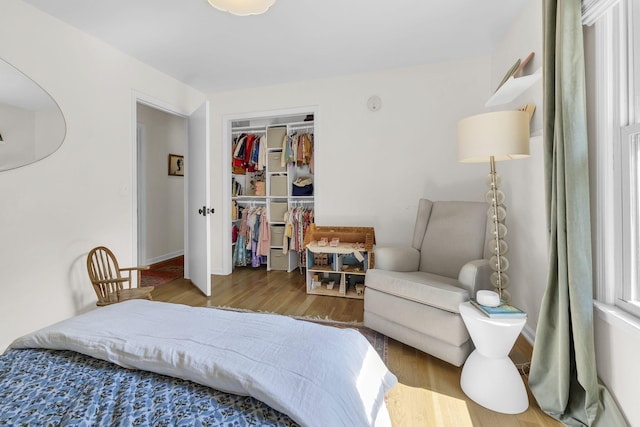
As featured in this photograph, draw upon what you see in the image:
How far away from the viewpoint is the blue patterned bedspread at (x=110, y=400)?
26.0 inches

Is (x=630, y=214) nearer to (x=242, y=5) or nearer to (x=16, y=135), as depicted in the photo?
(x=242, y=5)

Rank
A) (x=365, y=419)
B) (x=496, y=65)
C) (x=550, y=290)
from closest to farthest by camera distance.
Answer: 1. (x=365, y=419)
2. (x=550, y=290)
3. (x=496, y=65)

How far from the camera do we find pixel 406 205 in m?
3.07

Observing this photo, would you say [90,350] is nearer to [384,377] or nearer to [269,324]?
[269,324]

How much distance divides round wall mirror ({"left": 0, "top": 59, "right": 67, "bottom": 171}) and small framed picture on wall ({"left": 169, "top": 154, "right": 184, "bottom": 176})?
245 cm

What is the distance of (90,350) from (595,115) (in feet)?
7.14

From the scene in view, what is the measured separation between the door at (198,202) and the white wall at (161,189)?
1171 millimetres

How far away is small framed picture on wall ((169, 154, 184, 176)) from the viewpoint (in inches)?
181

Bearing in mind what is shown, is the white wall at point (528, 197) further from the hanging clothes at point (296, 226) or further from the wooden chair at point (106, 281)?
the wooden chair at point (106, 281)

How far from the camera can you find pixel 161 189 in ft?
14.6

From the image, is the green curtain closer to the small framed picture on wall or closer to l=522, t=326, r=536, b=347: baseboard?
l=522, t=326, r=536, b=347: baseboard

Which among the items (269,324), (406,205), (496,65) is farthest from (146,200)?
(496,65)

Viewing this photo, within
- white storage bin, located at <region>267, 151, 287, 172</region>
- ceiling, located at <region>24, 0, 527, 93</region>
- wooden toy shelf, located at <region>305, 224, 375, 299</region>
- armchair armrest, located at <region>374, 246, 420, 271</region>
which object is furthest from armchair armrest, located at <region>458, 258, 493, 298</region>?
white storage bin, located at <region>267, 151, 287, 172</region>

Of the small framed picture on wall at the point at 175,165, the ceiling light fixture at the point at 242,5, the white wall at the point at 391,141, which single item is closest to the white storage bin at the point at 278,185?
the white wall at the point at 391,141
